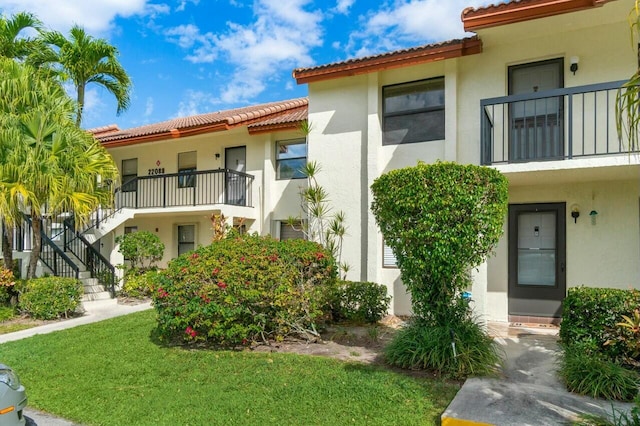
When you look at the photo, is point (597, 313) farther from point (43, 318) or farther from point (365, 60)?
point (43, 318)

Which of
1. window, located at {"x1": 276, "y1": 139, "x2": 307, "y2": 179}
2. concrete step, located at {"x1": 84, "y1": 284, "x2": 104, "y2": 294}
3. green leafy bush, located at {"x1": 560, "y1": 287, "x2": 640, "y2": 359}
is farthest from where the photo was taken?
window, located at {"x1": 276, "y1": 139, "x2": 307, "y2": 179}

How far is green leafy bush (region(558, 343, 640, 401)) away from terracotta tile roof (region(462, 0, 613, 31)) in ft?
21.1

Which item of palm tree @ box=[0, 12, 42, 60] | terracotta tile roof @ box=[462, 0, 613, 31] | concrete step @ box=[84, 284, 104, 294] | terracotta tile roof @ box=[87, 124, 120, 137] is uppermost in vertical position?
palm tree @ box=[0, 12, 42, 60]

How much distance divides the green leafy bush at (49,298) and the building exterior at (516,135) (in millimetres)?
7184

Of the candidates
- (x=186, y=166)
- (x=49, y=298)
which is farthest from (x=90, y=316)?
(x=186, y=166)

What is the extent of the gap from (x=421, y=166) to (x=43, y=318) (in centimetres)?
1005

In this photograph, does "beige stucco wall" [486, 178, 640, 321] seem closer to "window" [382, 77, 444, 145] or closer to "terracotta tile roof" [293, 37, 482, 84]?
"window" [382, 77, 444, 145]

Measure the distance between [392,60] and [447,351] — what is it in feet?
23.0

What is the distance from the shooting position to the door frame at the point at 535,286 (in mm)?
8852

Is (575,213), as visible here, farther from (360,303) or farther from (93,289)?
(93,289)

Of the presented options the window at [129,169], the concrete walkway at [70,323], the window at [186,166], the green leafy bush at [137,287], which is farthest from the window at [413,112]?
the window at [129,169]

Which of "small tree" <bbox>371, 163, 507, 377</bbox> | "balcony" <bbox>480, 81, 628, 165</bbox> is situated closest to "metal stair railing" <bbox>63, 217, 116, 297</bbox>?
"small tree" <bbox>371, 163, 507, 377</bbox>

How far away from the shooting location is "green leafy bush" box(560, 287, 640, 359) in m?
5.53

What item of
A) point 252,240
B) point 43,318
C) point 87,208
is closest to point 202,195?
point 87,208
